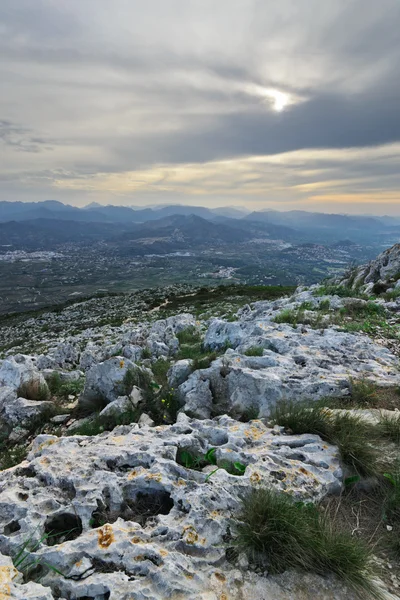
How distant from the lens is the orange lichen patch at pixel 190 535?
3.46 m

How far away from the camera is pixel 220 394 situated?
743 centimetres

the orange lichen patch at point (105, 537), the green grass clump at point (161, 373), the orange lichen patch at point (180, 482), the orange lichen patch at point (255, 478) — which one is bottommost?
the green grass clump at point (161, 373)

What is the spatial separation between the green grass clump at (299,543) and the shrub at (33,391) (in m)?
8.11

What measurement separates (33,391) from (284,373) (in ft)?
24.4

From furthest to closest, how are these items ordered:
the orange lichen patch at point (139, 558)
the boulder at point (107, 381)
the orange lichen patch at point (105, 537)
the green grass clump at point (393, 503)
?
the boulder at point (107, 381)
the green grass clump at point (393, 503)
the orange lichen patch at point (105, 537)
the orange lichen patch at point (139, 558)

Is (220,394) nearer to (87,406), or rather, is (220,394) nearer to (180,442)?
(180,442)

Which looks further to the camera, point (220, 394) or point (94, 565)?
point (220, 394)

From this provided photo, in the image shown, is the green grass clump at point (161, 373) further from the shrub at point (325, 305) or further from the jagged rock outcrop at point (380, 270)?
the jagged rock outcrop at point (380, 270)

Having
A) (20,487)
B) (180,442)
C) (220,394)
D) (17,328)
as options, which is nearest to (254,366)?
(220,394)

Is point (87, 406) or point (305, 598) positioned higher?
point (305, 598)

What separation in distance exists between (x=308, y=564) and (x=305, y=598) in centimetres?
26

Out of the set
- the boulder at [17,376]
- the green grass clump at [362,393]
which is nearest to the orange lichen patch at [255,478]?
the green grass clump at [362,393]

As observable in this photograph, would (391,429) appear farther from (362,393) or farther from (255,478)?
(255,478)

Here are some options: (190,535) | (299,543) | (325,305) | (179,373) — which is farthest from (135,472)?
(325,305)
